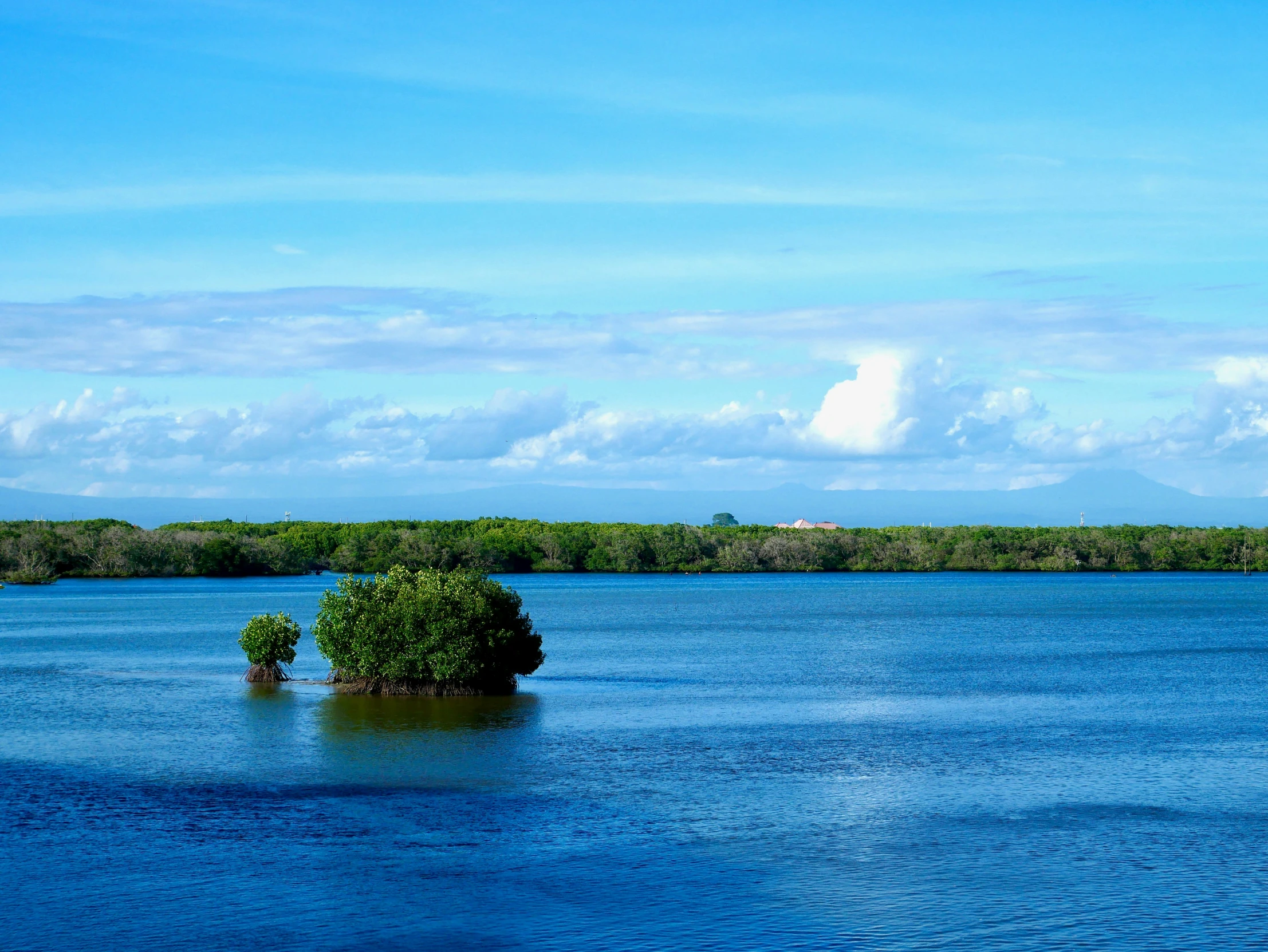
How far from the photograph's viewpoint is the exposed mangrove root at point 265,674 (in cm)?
4284

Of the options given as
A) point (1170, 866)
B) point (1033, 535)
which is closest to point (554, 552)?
point (1033, 535)

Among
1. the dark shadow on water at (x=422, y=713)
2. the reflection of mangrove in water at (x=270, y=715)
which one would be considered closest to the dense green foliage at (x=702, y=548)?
the reflection of mangrove in water at (x=270, y=715)

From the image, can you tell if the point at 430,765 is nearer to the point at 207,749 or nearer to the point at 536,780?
the point at 536,780

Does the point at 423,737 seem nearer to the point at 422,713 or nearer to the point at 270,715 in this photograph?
the point at 422,713

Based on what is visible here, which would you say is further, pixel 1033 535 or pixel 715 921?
pixel 1033 535

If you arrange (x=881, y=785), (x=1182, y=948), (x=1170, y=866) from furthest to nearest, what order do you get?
(x=881, y=785)
(x=1170, y=866)
(x=1182, y=948)

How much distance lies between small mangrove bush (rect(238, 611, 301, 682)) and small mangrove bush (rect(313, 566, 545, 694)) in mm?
2837

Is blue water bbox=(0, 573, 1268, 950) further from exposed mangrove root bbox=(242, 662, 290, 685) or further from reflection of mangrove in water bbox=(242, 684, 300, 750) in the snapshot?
exposed mangrove root bbox=(242, 662, 290, 685)

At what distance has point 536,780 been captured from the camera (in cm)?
2588

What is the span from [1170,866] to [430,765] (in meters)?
14.0

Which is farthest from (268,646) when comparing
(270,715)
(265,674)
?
(270,715)

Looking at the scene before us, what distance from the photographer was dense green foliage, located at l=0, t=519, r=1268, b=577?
163500 mm

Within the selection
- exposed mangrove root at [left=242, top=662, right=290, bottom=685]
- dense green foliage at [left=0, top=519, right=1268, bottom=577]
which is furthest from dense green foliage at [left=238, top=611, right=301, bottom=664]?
dense green foliage at [left=0, top=519, right=1268, bottom=577]

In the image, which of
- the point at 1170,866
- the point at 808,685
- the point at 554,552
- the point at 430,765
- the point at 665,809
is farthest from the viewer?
the point at 554,552
